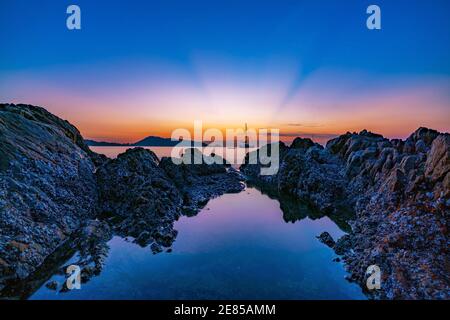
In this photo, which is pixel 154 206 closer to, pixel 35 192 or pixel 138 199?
pixel 138 199

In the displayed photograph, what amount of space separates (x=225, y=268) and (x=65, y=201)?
23.9 meters

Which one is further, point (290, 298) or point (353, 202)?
point (353, 202)

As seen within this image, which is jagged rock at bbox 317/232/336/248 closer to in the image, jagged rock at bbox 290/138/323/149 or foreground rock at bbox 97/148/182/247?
foreground rock at bbox 97/148/182/247

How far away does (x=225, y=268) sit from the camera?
976 inches

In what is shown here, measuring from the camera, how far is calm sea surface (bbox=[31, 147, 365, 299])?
797 inches

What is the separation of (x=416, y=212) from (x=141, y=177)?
135 ft

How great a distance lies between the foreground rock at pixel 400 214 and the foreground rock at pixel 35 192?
99.4 feet

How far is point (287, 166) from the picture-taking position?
7288cm

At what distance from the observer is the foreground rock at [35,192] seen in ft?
75.1

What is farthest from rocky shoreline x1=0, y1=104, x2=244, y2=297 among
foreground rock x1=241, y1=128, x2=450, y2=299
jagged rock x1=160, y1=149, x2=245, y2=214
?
foreground rock x1=241, y1=128, x2=450, y2=299

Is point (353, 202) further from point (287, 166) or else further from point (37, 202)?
point (37, 202)

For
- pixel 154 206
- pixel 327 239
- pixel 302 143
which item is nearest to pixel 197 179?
pixel 154 206

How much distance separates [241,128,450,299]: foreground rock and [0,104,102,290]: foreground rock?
30312 mm
